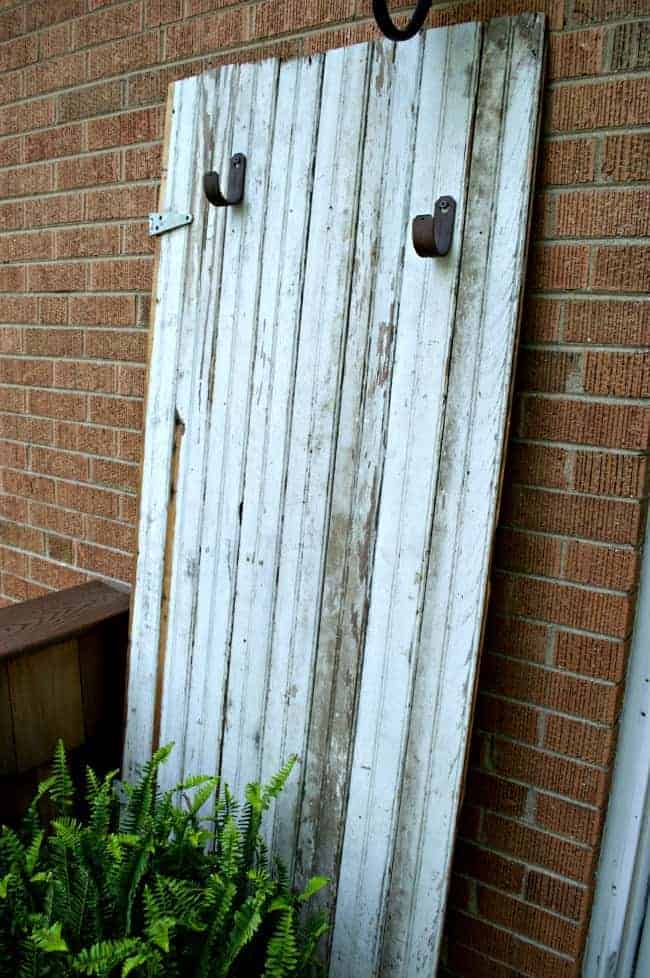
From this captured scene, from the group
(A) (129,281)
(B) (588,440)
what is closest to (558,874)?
(B) (588,440)

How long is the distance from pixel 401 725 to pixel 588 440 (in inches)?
28.1

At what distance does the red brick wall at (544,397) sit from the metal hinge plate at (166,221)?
0.73 ft

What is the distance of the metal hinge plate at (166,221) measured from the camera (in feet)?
6.24

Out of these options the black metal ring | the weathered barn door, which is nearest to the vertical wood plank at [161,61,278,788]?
the weathered barn door

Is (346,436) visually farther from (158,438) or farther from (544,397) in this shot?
(158,438)

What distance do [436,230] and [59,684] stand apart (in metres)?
1.51

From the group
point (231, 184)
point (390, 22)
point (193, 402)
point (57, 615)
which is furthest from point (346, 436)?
point (57, 615)

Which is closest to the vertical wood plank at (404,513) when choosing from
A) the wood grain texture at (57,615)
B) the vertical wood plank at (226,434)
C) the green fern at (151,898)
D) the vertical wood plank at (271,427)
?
the green fern at (151,898)

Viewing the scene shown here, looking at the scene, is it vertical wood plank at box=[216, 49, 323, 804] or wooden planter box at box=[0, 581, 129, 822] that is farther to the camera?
wooden planter box at box=[0, 581, 129, 822]

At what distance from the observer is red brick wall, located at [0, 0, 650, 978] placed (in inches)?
57.0

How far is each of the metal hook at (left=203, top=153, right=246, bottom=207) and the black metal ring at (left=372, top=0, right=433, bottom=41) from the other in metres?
0.46

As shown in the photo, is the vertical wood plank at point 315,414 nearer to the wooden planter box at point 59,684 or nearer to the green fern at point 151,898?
the green fern at point 151,898

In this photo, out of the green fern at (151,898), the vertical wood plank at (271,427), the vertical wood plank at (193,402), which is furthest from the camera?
the vertical wood plank at (193,402)

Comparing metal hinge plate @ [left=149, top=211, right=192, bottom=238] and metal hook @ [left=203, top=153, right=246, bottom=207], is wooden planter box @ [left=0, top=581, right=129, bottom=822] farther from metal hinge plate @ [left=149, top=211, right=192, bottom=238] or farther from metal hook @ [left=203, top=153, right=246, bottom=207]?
metal hook @ [left=203, top=153, right=246, bottom=207]
